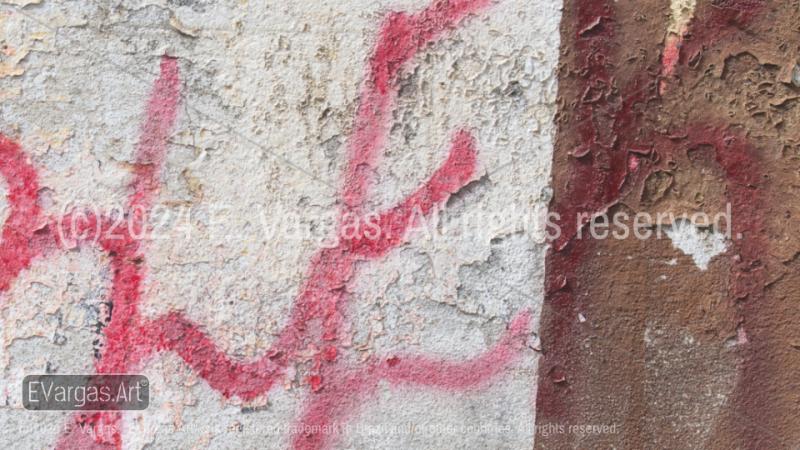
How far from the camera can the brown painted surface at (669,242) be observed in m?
1.27

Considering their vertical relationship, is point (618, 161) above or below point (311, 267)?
above

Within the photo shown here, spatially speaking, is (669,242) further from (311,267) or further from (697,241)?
(311,267)

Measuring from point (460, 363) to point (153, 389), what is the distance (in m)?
0.50

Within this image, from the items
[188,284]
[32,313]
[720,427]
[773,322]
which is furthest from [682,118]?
[32,313]

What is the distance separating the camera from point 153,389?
1291 millimetres

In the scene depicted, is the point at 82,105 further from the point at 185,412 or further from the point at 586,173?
the point at 586,173

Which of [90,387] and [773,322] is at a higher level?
[773,322]

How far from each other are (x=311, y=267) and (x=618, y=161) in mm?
522

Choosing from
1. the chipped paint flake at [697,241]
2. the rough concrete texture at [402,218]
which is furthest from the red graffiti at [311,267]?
the chipped paint flake at [697,241]

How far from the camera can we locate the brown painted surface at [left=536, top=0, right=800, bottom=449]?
1272 millimetres

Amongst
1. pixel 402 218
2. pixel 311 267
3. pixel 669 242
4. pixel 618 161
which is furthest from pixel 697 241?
pixel 311 267

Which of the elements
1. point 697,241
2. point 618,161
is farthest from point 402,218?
point 697,241

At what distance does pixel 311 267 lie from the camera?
4.23ft

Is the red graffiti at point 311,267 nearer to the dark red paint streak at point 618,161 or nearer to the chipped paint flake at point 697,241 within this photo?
the dark red paint streak at point 618,161
